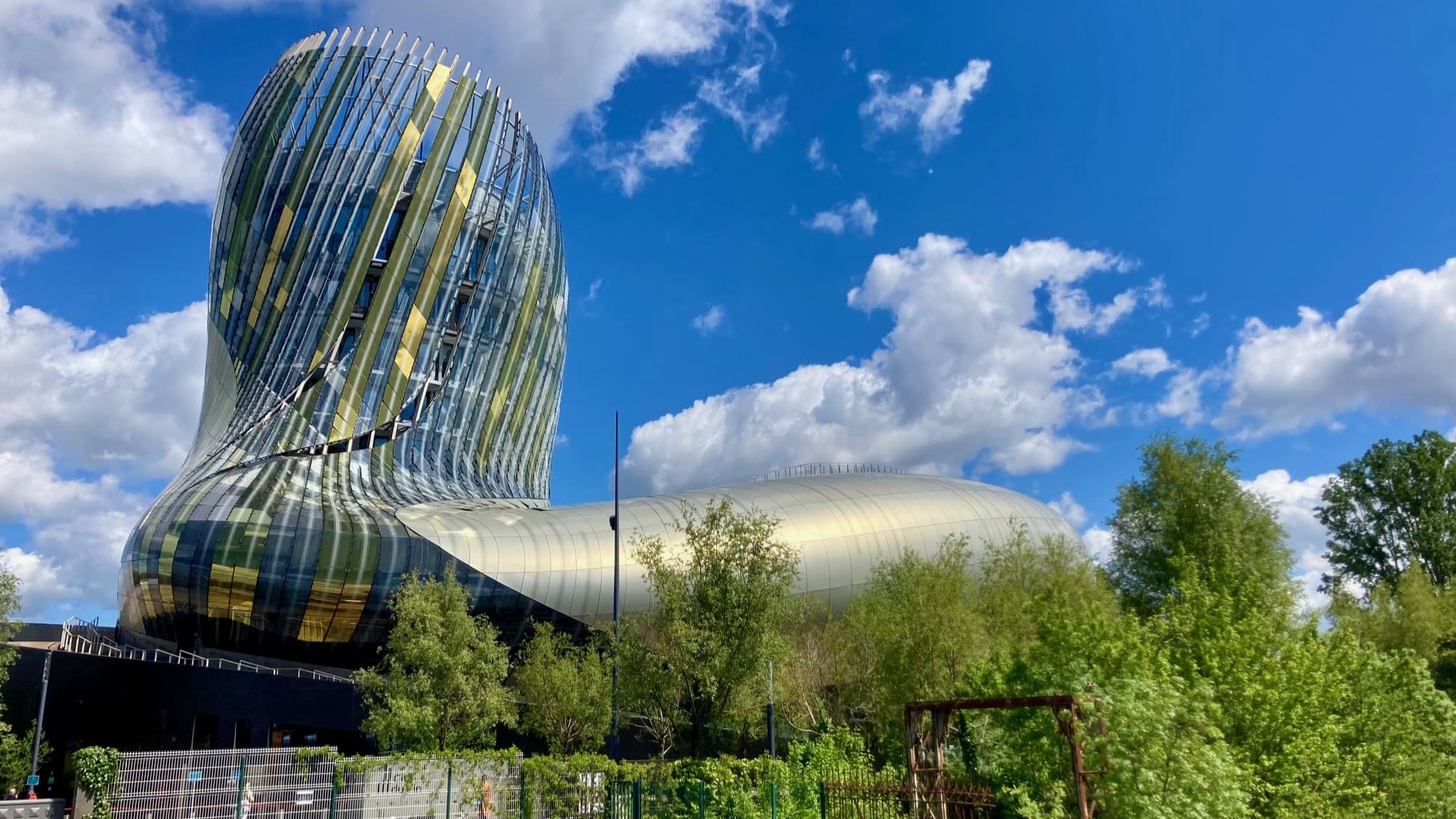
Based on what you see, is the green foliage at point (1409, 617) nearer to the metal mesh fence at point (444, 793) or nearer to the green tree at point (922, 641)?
the green tree at point (922, 641)

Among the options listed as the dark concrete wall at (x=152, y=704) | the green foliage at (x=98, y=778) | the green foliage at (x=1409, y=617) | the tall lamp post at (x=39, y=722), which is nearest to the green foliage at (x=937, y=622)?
the green foliage at (x=1409, y=617)

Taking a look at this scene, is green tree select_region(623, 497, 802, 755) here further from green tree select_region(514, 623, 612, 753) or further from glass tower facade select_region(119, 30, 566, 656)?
glass tower facade select_region(119, 30, 566, 656)

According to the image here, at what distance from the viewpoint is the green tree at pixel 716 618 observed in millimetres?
20375

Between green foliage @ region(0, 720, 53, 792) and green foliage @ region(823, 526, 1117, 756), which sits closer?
green foliage @ region(823, 526, 1117, 756)

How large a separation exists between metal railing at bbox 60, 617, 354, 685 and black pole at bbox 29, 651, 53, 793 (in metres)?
2.06

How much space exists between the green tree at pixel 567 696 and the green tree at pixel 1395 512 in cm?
3824

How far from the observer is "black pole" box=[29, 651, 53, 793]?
28.6 meters

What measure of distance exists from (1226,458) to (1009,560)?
8.50m

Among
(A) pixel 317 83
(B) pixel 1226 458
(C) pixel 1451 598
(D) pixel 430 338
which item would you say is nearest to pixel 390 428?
(D) pixel 430 338

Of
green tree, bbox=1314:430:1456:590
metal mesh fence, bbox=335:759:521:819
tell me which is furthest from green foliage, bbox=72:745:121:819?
green tree, bbox=1314:430:1456:590

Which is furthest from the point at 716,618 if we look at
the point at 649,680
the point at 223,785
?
the point at 223,785

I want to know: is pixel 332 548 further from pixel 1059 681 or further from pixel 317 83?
pixel 1059 681

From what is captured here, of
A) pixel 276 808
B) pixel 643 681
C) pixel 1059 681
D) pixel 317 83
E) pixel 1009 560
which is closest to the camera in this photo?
pixel 1059 681

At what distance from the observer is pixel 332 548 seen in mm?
40688
